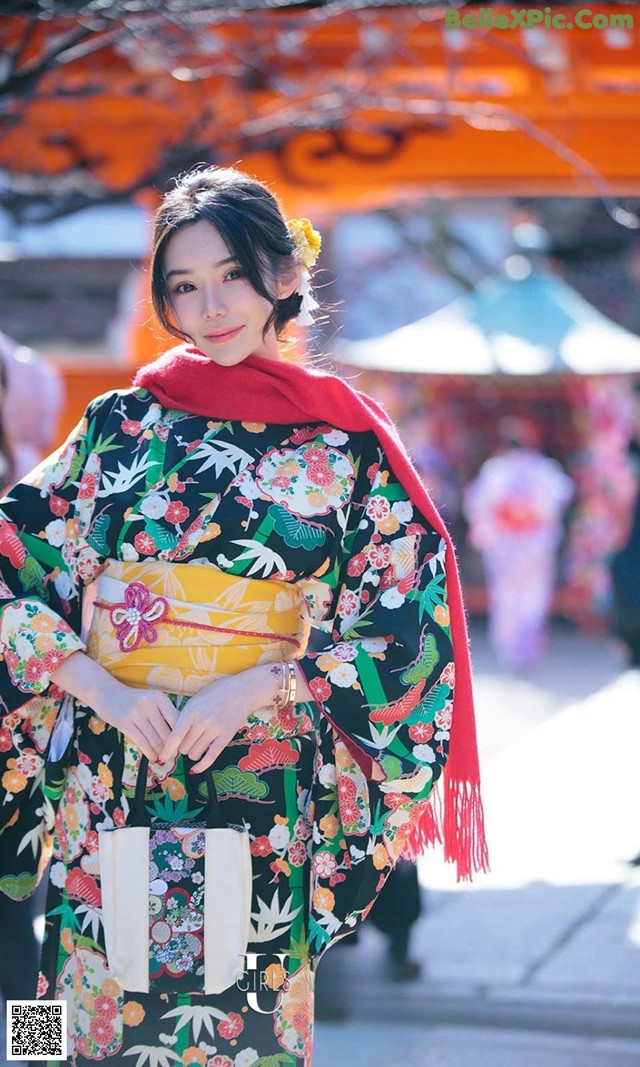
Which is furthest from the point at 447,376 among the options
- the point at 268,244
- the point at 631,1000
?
the point at 268,244

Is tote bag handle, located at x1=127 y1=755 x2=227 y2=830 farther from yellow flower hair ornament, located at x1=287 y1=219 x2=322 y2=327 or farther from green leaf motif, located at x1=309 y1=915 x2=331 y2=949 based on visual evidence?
yellow flower hair ornament, located at x1=287 y1=219 x2=322 y2=327

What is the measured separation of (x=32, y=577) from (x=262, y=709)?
387 mm

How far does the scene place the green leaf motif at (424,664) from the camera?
218 cm

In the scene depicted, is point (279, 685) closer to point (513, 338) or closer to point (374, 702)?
point (374, 702)

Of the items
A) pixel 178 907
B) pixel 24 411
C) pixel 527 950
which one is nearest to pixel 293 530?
pixel 178 907

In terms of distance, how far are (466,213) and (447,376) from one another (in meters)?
2.99

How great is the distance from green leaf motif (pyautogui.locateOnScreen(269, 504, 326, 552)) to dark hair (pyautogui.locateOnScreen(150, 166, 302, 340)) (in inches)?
11.4

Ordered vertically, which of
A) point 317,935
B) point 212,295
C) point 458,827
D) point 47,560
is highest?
point 212,295

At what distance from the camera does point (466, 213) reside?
13.9 meters

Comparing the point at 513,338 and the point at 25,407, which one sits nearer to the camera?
the point at 25,407

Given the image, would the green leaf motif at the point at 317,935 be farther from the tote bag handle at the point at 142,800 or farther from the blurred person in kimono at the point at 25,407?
the blurred person in kimono at the point at 25,407

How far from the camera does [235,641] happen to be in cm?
218

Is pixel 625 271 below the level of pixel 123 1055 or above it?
above

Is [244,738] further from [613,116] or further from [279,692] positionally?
[613,116]
